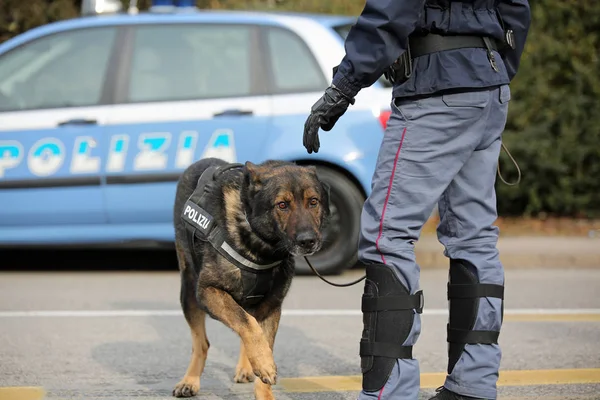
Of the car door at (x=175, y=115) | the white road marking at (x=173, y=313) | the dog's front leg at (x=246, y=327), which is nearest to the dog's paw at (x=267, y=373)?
the dog's front leg at (x=246, y=327)

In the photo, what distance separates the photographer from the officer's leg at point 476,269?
12.9 ft

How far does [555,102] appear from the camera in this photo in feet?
35.4

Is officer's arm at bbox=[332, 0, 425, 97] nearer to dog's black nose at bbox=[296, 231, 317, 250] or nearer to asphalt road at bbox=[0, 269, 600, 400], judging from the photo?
dog's black nose at bbox=[296, 231, 317, 250]

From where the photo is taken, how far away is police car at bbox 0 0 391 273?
7895mm

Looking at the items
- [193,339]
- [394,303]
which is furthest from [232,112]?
[394,303]

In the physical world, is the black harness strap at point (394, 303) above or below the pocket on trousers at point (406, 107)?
below

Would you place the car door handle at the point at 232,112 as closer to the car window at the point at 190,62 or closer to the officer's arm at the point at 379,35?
the car window at the point at 190,62

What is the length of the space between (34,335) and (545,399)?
295cm

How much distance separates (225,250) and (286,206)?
0.31m

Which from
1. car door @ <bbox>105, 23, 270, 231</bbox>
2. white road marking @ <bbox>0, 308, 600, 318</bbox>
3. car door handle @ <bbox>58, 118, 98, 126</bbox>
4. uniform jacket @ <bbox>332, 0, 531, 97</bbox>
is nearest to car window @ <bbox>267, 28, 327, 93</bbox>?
car door @ <bbox>105, 23, 270, 231</bbox>

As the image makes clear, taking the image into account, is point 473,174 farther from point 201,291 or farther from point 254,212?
point 201,291

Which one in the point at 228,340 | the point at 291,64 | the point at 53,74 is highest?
the point at 291,64

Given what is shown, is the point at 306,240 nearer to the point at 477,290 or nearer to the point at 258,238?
the point at 258,238

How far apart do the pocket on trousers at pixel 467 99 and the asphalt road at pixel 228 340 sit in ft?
4.58
